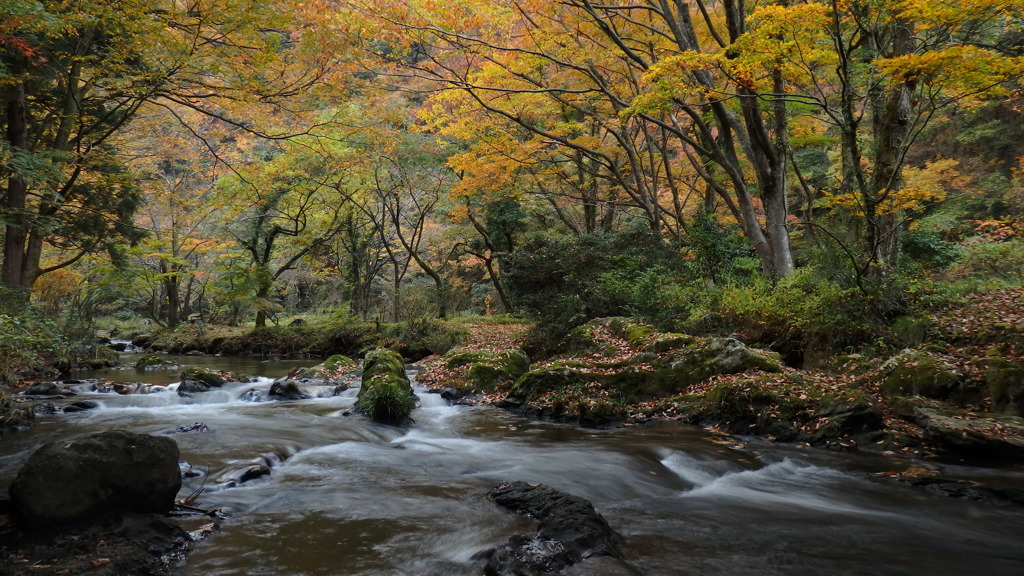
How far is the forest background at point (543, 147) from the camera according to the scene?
7812mm

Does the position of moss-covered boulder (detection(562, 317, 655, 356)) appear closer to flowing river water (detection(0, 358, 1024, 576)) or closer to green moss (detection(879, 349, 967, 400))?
flowing river water (detection(0, 358, 1024, 576))

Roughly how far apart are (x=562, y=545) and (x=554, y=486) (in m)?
Answer: 1.96

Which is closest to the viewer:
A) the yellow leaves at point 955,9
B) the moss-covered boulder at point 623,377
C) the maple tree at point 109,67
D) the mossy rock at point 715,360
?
the yellow leaves at point 955,9

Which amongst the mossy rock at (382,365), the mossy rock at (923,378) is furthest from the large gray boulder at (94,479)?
the mossy rock at (923,378)

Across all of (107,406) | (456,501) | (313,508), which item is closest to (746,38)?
(456,501)

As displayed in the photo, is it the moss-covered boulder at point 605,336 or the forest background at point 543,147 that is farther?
the moss-covered boulder at point 605,336

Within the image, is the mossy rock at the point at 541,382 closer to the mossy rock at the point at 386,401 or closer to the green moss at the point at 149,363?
the mossy rock at the point at 386,401

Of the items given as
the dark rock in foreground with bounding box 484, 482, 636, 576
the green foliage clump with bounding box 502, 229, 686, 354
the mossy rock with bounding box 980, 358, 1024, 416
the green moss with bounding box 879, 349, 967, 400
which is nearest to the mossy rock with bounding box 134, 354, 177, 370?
the green foliage clump with bounding box 502, 229, 686, 354

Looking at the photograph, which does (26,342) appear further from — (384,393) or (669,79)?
(669,79)

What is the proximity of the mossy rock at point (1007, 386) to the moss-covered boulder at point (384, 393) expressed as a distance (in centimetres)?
760

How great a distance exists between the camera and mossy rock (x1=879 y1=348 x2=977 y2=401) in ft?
20.3

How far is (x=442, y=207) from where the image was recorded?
2108 centimetres

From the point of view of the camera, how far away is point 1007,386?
5730 mm

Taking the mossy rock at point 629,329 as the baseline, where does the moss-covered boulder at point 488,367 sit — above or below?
below
